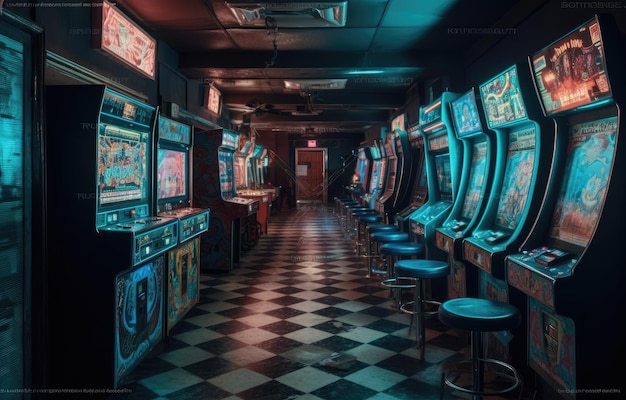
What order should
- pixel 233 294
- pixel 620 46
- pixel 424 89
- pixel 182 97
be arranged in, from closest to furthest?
1. pixel 620 46
2. pixel 233 294
3. pixel 182 97
4. pixel 424 89

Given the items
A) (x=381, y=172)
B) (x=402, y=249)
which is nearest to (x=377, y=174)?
(x=381, y=172)

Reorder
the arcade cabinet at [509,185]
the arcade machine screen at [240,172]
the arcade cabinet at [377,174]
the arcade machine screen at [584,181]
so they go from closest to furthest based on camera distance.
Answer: the arcade machine screen at [584,181], the arcade cabinet at [509,185], the arcade cabinet at [377,174], the arcade machine screen at [240,172]

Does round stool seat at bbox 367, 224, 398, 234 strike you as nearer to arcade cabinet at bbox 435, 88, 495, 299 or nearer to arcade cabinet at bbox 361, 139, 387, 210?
arcade cabinet at bbox 435, 88, 495, 299

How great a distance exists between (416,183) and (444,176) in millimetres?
1442

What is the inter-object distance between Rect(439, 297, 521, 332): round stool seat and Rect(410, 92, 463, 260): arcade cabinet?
1.85 m

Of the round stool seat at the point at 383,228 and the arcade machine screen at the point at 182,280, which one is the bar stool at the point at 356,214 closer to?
the round stool seat at the point at 383,228

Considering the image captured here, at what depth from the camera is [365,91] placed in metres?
10.2

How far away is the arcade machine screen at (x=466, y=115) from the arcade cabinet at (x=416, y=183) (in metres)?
1.34

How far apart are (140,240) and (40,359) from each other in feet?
2.95

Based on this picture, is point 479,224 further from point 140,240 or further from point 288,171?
point 288,171

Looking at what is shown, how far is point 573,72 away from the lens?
250 cm

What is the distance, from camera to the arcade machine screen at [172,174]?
4941mm

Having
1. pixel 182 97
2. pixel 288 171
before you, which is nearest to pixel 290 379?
pixel 182 97

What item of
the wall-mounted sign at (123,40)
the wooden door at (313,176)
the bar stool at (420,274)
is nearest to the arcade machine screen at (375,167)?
the wall-mounted sign at (123,40)
